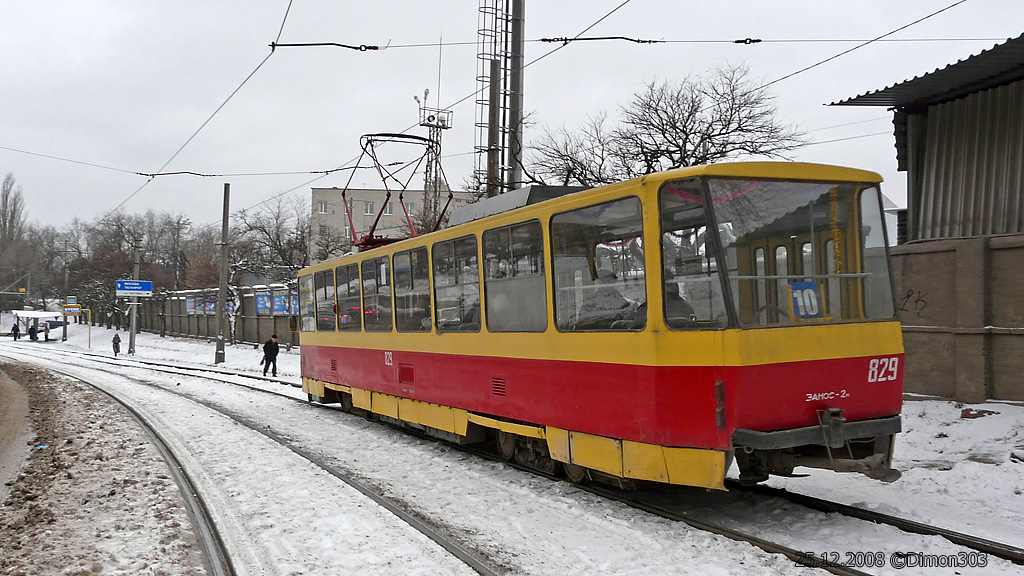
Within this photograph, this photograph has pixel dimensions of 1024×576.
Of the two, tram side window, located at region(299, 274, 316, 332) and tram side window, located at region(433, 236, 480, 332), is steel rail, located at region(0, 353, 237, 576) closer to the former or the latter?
tram side window, located at region(433, 236, 480, 332)

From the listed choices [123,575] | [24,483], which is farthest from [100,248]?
[123,575]

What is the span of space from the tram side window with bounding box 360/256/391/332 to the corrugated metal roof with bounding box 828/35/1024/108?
6991 millimetres

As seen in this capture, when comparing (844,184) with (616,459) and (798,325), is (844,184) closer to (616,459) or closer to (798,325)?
(798,325)

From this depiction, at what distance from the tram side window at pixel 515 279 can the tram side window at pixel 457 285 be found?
262 millimetres

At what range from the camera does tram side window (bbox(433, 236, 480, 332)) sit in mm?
8648

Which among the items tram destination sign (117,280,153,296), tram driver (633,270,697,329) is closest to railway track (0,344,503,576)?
tram driver (633,270,697,329)

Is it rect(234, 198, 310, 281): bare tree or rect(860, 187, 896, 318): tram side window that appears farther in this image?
rect(234, 198, 310, 281): bare tree

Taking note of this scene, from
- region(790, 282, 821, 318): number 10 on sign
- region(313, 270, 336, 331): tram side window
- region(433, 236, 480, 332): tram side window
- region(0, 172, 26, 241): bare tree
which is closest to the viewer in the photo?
region(790, 282, 821, 318): number 10 on sign

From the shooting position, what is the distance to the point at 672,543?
5.74m

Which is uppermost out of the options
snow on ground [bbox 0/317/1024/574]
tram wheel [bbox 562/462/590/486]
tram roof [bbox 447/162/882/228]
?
tram roof [bbox 447/162/882/228]

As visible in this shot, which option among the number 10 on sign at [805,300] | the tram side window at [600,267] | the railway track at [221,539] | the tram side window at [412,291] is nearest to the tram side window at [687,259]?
the tram side window at [600,267]

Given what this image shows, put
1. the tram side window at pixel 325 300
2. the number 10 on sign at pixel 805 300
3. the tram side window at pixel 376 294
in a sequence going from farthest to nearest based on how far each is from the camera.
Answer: the tram side window at pixel 325 300
the tram side window at pixel 376 294
the number 10 on sign at pixel 805 300

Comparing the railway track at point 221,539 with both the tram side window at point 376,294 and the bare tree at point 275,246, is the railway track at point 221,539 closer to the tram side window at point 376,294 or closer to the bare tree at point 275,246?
the tram side window at point 376,294

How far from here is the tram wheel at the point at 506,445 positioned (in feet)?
28.6
